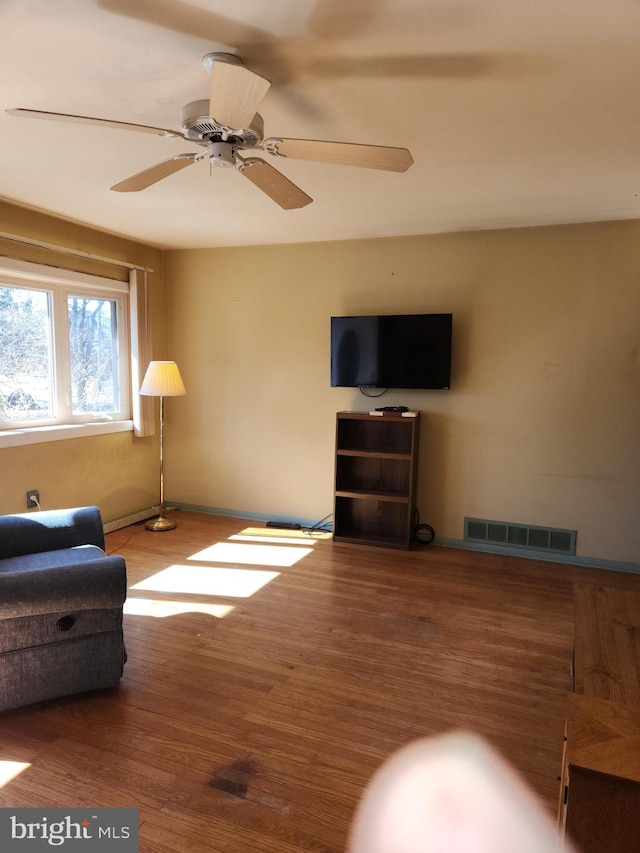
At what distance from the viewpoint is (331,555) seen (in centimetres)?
406

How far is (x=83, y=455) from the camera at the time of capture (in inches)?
167

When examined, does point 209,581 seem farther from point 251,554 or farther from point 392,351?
point 392,351

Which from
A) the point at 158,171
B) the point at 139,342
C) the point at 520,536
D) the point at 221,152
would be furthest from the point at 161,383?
the point at 520,536

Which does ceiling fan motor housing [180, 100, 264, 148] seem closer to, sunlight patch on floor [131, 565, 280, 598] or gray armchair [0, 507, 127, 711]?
gray armchair [0, 507, 127, 711]

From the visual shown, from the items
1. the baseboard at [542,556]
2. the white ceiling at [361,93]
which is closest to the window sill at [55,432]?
the white ceiling at [361,93]

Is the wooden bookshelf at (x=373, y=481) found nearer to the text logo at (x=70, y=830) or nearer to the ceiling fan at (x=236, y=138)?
the ceiling fan at (x=236, y=138)

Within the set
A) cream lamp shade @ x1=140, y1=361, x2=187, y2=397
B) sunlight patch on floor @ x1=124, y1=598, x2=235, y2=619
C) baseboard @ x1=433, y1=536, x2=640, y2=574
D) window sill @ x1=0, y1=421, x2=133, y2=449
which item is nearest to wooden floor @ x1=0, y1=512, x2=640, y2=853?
sunlight patch on floor @ x1=124, y1=598, x2=235, y2=619

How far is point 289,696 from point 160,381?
2.89 m

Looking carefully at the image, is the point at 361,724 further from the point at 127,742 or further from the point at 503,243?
the point at 503,243

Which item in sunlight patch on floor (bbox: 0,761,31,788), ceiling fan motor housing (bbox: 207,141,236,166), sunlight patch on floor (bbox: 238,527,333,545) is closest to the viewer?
sunlight patch on floor (bbox: 0,761,31,788)

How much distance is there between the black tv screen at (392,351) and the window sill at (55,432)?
192 cm

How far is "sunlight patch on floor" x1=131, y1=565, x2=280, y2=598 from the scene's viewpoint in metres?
3.34

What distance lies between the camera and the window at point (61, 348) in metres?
3.69

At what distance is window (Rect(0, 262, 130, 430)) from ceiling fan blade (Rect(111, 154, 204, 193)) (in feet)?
5.90
